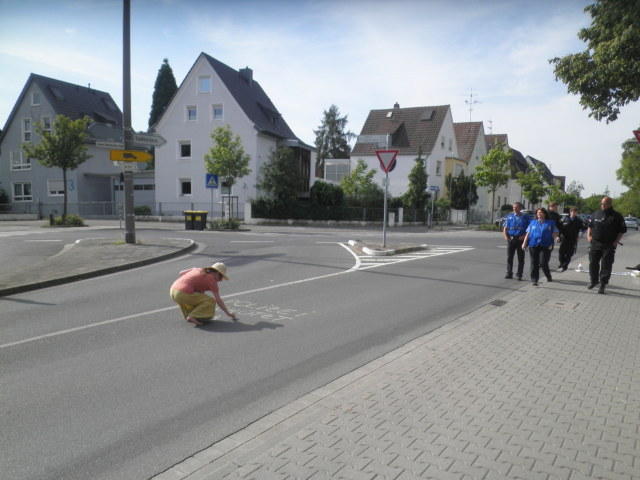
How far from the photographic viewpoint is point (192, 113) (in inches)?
1534

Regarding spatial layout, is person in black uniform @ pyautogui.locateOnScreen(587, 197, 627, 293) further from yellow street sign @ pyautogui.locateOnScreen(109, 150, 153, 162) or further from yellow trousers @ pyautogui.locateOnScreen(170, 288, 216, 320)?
yellow street sign @ pyautogui.locateOnScreen(109, 150, 153, 162)

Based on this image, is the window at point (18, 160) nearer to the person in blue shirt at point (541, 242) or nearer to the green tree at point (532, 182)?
the green tree at point (532, 182)

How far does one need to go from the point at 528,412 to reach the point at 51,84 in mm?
49241

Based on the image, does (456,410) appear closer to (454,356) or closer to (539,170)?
(454,356)

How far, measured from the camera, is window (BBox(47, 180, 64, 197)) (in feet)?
139

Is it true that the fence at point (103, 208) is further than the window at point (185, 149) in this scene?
No

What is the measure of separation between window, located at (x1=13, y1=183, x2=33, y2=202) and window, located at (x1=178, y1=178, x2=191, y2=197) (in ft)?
50.1

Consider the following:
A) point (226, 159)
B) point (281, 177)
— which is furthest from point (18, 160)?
point (226, 159)

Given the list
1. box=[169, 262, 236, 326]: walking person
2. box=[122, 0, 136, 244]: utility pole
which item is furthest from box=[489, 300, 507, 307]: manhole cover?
box=[122, 0, 136, 244]: utility pole

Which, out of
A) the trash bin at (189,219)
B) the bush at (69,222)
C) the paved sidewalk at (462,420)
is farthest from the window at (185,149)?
the paved sidewalk at (462,420)

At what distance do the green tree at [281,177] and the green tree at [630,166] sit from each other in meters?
29.0

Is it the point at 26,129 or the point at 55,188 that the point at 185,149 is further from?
the point at 26,129

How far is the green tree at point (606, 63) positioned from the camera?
9844 millimetres

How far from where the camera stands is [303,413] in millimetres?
3916
